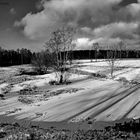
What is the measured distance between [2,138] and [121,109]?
1020 cm

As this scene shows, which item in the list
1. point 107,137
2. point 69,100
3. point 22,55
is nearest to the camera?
point 107,137

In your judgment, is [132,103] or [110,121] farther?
[132,103]

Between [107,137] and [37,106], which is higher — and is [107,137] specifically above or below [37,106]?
above

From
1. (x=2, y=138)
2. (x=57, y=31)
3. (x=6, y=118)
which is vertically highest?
(x=57, y=31)

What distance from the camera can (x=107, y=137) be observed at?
732 centimetres

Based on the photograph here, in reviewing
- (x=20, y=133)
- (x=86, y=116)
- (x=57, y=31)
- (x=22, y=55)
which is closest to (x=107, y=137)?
(x=20, y=133)

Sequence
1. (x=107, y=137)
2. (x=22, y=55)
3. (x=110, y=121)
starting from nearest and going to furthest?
(x=107, y=137), (x=110, y=121), (x=22, y=55)

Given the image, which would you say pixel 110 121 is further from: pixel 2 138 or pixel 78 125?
pixel 2 138

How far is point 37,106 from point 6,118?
3816 millimetres

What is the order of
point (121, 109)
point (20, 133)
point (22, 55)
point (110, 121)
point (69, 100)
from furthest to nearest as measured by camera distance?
point (22, 55)
point (69, 100)
point (121, 109)
point (110, 121)
point (20, 133)

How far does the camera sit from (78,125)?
10.9 meters

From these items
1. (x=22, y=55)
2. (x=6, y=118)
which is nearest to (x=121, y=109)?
(x=6, y=118)

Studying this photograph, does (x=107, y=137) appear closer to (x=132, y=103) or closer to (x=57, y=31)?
(x=132, y=103)

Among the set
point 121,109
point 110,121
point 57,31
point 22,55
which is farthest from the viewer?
point 22,55
